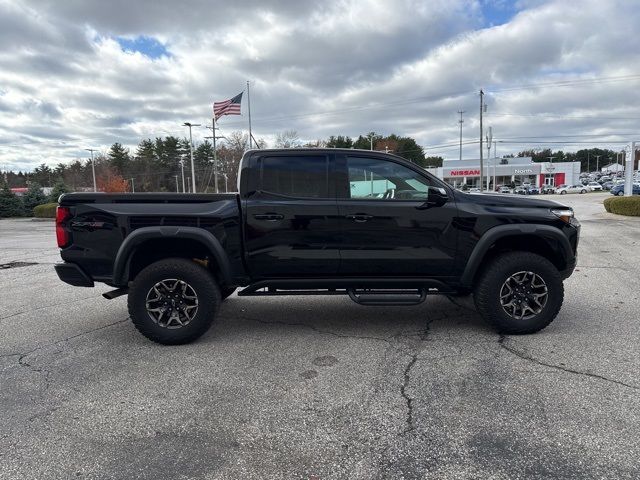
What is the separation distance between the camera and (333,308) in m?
5.92

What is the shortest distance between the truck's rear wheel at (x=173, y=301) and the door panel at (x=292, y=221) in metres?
0.54

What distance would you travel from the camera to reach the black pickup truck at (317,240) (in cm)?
446

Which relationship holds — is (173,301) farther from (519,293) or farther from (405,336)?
(519,293)

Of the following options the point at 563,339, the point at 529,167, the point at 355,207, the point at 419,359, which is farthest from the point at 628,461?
the point at 529,167

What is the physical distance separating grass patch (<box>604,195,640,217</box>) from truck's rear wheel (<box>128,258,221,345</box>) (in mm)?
20370

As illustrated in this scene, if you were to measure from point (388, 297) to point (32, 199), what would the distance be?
44.8 m

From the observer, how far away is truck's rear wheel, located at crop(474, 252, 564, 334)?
458cm

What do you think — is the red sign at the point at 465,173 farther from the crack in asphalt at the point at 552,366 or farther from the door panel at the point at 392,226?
the crack in asphalt at the point at 552,366

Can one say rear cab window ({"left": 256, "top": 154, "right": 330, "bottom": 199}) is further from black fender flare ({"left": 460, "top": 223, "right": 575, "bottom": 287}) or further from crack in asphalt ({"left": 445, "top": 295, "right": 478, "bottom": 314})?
crack in asphalt ({"left": 445, "top": 295, "right": 478, "bottom": 314})

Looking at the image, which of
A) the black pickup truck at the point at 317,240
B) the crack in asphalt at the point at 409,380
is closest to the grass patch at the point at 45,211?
the black pickup truck at the point at 317,240

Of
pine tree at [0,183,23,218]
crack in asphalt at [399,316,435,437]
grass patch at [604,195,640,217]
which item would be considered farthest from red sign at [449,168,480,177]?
crack in asphalt at [399,316,435,437]

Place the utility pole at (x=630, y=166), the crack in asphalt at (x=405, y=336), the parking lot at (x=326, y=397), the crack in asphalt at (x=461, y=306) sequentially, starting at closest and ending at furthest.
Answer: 1. the parking lot at (x=326, y=397)
2. the crack in asphalt at (x=405, y=336)
3. the crack in asphalt at (x=461, y=306)
4. the utility pole at (x=630, y=166)

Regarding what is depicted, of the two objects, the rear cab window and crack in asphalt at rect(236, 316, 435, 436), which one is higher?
the rear cab window

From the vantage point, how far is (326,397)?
343cm
